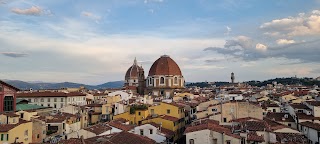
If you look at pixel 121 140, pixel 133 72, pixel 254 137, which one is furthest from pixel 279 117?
pixel 133 72

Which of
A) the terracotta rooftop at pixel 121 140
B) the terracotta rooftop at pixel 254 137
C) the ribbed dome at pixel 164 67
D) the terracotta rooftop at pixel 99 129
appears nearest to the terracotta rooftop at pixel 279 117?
the terracotta rooftop at pixel 254 137

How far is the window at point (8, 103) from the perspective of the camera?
4878cm

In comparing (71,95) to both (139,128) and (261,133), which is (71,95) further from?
(261,133)

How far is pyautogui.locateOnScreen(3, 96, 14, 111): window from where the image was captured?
4878 centimetres

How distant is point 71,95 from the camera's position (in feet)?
235

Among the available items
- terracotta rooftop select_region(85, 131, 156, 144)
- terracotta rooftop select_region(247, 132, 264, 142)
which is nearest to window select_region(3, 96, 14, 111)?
terracotta rooftop select_region(85, 131, 156, 144)

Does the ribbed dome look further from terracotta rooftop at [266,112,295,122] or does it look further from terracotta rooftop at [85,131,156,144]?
terracotta rooftop at [85,131,156,144]

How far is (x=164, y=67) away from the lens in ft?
327

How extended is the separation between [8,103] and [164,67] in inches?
2182

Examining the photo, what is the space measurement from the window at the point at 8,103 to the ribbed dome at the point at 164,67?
175ft

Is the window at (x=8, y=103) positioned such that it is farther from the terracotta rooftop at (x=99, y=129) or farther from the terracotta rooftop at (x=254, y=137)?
the terracotta rooftop at (x=254, y=137)

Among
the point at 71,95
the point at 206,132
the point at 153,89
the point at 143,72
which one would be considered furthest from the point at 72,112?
the point at 143,72

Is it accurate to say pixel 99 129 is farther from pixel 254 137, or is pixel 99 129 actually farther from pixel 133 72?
pixel 133 72

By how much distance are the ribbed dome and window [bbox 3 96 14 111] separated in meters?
53.5
